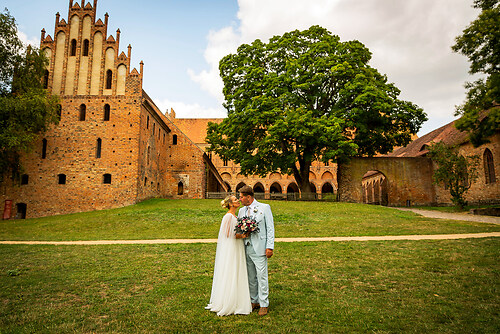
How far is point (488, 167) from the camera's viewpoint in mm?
24844

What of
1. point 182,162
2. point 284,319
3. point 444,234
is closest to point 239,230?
point 284,319

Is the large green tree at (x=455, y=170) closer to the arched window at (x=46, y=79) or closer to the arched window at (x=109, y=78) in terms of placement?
the arched window at (x=109, y=78)

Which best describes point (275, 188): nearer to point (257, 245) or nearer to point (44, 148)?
point (44, 148)

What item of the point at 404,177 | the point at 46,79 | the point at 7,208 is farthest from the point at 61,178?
the point at 404,177

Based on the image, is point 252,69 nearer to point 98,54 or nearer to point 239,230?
point 98,54

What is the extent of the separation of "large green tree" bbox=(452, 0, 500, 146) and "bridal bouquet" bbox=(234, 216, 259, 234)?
693 inches

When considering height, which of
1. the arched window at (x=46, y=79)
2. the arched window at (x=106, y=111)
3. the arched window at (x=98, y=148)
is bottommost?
the arched window at (x=98, y=148)

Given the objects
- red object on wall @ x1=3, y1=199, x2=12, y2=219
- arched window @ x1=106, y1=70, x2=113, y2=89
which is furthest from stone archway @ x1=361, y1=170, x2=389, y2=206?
red object on wall @ x1=3, y1=199, x2=12, y2=219

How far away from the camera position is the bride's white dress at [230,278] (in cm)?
482

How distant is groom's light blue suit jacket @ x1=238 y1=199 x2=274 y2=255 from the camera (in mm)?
5102

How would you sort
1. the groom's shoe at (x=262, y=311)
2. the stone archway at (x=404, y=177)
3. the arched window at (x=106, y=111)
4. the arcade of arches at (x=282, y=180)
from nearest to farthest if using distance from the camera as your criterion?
the groom's shoe at (x=262, y=311)
the arched window at (x=106, y=111)
the stone archway at (x=404, y=177)
the arcade of arches at (x=282, y=180)

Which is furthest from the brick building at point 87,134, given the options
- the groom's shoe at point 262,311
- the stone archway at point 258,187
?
the stone archway at point 258,187

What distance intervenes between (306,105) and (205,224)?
43.9 ft

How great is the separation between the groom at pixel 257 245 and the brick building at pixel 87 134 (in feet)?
66.2
